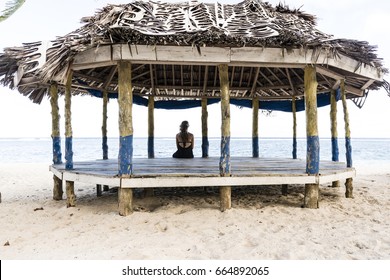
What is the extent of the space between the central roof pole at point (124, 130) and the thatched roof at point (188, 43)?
0.30m

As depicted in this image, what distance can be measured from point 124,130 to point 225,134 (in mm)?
1735

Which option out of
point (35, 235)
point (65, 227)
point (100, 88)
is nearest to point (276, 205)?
point (65, 227)

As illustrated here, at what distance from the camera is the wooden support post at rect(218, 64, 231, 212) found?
205 inches

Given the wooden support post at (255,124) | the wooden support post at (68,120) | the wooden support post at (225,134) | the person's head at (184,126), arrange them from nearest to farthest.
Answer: the wooden support post at (225,134) → the wooden support post at (68,120) → the person's head at (184,126) → the wooden support post at (255,124)

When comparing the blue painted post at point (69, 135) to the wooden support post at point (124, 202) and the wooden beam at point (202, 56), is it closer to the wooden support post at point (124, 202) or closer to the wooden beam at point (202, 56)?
the wooden beam at point (202, 56)

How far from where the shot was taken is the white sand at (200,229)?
12.5 feet

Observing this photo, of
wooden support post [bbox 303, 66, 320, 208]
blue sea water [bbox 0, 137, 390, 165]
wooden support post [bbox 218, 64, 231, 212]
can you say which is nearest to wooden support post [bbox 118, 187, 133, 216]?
wooden support post [bbox 218, 64, 231, 212]

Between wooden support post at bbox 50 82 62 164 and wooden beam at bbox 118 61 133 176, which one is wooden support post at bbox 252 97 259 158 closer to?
wooden beam at bbox 118 61 133 176

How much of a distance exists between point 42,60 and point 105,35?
1.07m

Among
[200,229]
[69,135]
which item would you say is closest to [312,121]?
[200,229]

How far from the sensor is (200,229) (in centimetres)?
457

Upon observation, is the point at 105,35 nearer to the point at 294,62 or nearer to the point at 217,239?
the point at 294,62

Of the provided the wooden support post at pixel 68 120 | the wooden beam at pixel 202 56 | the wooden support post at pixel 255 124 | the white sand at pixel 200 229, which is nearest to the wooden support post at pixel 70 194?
the white sand at pixel 200 229

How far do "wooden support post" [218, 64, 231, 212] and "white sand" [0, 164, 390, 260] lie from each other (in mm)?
266
